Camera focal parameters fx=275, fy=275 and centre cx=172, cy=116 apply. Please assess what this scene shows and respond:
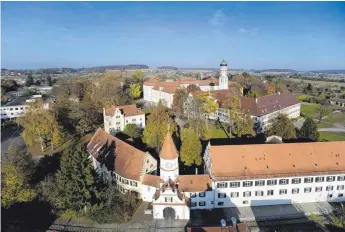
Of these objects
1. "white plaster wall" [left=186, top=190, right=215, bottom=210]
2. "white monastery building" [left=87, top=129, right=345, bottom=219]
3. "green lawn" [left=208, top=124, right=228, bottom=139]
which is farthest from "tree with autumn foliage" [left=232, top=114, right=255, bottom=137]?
"white plaster wall" [left=186, top=190, right=215, bottom=210]

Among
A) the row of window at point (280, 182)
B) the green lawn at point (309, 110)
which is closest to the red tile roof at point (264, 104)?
the green lawn at point (309, 110)

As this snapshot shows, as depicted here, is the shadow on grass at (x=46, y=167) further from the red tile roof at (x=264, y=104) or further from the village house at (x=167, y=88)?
the village house at (x=167, y=88)

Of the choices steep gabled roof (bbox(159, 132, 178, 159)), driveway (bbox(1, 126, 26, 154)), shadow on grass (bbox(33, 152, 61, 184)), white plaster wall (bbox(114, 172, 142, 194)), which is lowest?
driveway (bbox(1, 126, 26, 154))

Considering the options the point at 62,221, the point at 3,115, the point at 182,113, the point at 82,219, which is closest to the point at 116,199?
the point at 82,219

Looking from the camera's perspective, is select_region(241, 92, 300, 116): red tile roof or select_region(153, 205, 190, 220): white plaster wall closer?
select_region(153, 205, 190, 220): white plaster wall

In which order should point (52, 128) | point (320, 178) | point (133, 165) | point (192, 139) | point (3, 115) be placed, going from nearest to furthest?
point (320, 178) < point (133, 165) < point (192, 139) < point (52, 128) < point (3, 115)

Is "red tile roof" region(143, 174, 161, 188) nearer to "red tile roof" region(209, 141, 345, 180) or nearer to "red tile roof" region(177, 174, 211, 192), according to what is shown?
"red tile roof" region(177, 174, 211, 192)

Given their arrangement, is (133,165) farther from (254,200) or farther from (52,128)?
(52,128)
